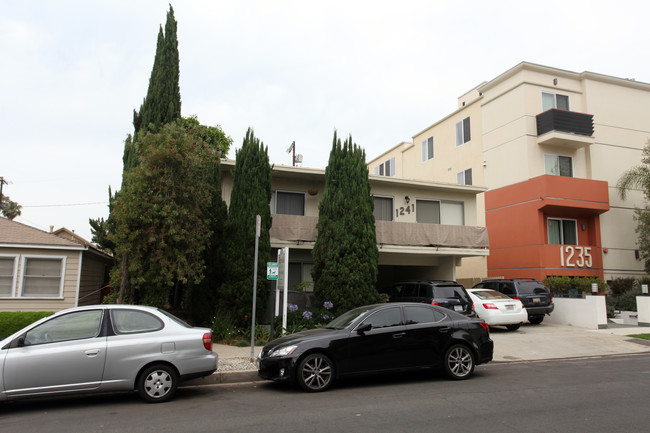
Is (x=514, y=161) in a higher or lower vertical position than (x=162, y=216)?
higher

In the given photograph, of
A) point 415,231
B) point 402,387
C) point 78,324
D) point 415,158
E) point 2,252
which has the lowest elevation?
point 402,387

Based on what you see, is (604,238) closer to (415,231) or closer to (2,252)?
(415,231)

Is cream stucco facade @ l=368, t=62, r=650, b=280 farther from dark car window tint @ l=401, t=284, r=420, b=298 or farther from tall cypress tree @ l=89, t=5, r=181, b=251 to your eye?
tall cypress tree @ l=89, t=5, r=181, b=251

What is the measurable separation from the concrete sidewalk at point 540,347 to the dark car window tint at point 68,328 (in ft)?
7.15

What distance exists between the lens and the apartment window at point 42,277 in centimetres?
1437

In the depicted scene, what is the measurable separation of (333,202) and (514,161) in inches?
479

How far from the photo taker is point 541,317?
17016 mm

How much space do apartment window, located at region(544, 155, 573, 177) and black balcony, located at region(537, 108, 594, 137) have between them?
1351 millimetres

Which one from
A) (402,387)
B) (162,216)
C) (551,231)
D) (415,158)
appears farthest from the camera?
(415,158)

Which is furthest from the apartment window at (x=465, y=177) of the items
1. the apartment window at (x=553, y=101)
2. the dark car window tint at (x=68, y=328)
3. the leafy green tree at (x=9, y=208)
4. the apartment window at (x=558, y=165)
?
the leafy green tree at (x=9, y=208)

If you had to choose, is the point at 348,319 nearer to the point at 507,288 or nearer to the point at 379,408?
the point at 379,408

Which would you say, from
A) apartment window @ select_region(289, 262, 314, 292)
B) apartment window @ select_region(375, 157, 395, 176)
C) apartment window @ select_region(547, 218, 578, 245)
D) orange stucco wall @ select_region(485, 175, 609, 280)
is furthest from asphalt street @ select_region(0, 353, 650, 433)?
apartment window @ select_region(375, 157, 395, 176)

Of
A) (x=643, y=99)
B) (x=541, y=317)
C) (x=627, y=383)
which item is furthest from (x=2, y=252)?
(x=643, y=99)

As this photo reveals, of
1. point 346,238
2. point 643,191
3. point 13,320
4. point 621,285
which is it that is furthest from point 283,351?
point 643,191
